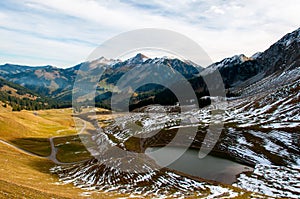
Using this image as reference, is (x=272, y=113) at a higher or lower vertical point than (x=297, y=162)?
higher

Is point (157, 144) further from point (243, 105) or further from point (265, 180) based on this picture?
point (243, 105)

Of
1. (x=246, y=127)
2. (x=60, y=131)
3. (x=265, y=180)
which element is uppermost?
(x=246, y=127)

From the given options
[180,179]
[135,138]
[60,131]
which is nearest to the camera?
[180,179]

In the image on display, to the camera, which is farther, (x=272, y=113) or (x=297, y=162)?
(x=272, y=113)

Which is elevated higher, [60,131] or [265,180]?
[265,180]

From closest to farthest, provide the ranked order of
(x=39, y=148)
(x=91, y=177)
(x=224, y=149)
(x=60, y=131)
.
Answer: (x=91, y=177), (x=224, y=149), (x=39, y=148), (x=60, y=131)

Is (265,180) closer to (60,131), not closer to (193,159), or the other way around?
(193,159)

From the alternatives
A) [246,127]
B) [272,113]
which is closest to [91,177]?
[246,127]

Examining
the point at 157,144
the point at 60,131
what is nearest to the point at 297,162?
the point at 157,144

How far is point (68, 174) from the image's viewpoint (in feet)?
256

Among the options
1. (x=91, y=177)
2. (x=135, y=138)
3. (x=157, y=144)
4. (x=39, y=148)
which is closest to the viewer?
(x=91, y=177)

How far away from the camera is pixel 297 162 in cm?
8375

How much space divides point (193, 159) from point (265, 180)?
25195mm

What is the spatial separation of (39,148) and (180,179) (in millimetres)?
85672
